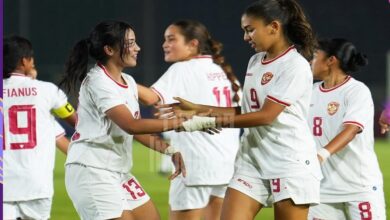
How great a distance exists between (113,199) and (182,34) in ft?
7.40

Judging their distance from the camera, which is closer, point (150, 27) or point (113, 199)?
point (113, 199)

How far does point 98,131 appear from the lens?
5270 mm

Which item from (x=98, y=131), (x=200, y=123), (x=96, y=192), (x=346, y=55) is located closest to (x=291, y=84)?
(x=200, y=123)

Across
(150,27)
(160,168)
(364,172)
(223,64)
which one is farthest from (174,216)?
(150,27)

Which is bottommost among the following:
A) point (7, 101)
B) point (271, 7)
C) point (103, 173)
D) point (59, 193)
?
point (59, 193)

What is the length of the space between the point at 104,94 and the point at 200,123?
581 mm

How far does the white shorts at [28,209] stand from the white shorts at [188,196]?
111 centimetres

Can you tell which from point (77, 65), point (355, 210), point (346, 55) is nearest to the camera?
point (77, 65)

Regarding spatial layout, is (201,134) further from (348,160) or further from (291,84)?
(291,84)

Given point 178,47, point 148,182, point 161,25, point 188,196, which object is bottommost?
point 148,182

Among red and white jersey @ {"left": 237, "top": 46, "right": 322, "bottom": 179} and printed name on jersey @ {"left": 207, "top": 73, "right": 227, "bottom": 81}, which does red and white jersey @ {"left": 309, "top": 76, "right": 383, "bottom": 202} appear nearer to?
red and white jersey @ {"left": 237, "top": 46, "right": 322, "bottom": 179}

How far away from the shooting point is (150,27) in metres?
22.2

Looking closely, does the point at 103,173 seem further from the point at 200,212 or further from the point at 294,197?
the point at 200,212

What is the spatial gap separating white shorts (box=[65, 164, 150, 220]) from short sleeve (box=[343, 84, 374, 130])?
1.53m
